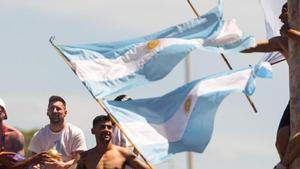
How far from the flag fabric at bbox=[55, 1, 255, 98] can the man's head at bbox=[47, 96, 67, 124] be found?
446 millimetres

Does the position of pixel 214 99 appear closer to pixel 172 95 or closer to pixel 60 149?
pixel 172 95

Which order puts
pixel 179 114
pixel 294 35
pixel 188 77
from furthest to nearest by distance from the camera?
pixel 188 77, pixel 179 114, pixel 294 35

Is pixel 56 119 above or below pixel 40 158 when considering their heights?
below

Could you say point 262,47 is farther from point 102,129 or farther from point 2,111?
point 2,111

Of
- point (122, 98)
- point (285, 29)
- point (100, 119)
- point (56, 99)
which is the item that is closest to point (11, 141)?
point (56, 99)

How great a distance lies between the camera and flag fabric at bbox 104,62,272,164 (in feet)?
39.6

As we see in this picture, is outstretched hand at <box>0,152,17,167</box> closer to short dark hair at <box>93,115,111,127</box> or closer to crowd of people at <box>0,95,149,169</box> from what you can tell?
crowd of people at <box>0,95,149,169</box>

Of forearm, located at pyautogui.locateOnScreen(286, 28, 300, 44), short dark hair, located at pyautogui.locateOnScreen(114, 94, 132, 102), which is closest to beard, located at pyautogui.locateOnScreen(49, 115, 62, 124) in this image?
short dark hair, located at pyautogui.locateOnScreen(114, 94, 132, 102)

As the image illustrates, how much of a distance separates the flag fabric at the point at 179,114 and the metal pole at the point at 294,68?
1304 millimetres

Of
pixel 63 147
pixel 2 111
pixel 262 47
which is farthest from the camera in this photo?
pixel 63 147

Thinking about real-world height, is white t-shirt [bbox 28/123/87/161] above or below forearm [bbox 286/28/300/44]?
below

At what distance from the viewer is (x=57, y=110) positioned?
13336mm

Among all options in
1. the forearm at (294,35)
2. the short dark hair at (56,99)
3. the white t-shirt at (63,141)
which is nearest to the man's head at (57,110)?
the short dark hair at (56,99)

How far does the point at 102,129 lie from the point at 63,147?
898mm
